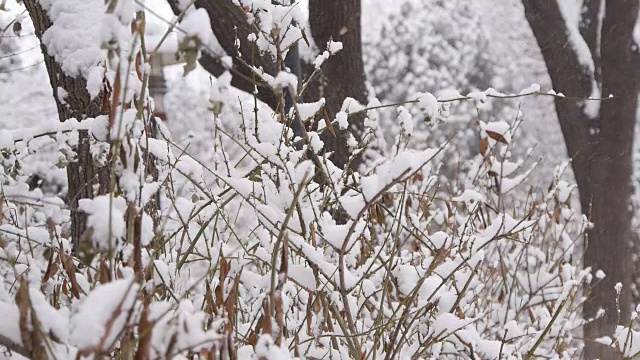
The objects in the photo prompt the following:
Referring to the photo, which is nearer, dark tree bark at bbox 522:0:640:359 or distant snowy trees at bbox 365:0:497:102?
dark tree bark at bbox 522:0:640:359

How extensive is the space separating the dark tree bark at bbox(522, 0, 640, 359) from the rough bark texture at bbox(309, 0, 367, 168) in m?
1.28

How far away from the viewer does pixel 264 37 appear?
1917 millimetres

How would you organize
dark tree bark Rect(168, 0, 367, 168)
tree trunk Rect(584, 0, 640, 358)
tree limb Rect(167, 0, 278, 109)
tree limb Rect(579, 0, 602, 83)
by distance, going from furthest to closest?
tree limb Rect(579, 0, 602, 83)
tree trunk Rect(584, 0, 640, 358)
dark tree bark Rect(168, 0, 367, 168)
tree limb Rect(167, 0, 278, 109)

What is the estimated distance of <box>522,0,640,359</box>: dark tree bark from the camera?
4.77 m

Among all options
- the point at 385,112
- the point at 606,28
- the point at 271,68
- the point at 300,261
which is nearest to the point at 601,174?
the point at 606,28

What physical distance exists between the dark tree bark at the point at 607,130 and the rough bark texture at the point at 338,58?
4.20 feet

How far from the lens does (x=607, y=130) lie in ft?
15.7

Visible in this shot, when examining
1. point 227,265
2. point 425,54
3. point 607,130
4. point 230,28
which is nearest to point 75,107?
point 227,265

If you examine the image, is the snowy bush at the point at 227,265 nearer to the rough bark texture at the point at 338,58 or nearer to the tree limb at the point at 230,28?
the tree limb at the point at 230,28

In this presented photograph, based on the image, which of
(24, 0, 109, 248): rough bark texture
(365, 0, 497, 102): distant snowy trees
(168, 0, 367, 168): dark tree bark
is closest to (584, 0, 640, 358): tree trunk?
(168, 0, 367, 168): dark tree bark

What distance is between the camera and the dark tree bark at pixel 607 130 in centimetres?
477

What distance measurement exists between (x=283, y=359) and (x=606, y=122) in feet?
13.9

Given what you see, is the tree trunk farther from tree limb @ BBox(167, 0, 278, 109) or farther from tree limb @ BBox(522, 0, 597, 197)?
tree limb @ BBox(167, 0, 278, 109)

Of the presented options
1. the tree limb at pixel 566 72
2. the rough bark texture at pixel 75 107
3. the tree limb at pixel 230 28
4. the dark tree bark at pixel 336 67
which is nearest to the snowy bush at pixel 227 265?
the rough bark texture at pixel 75 107
